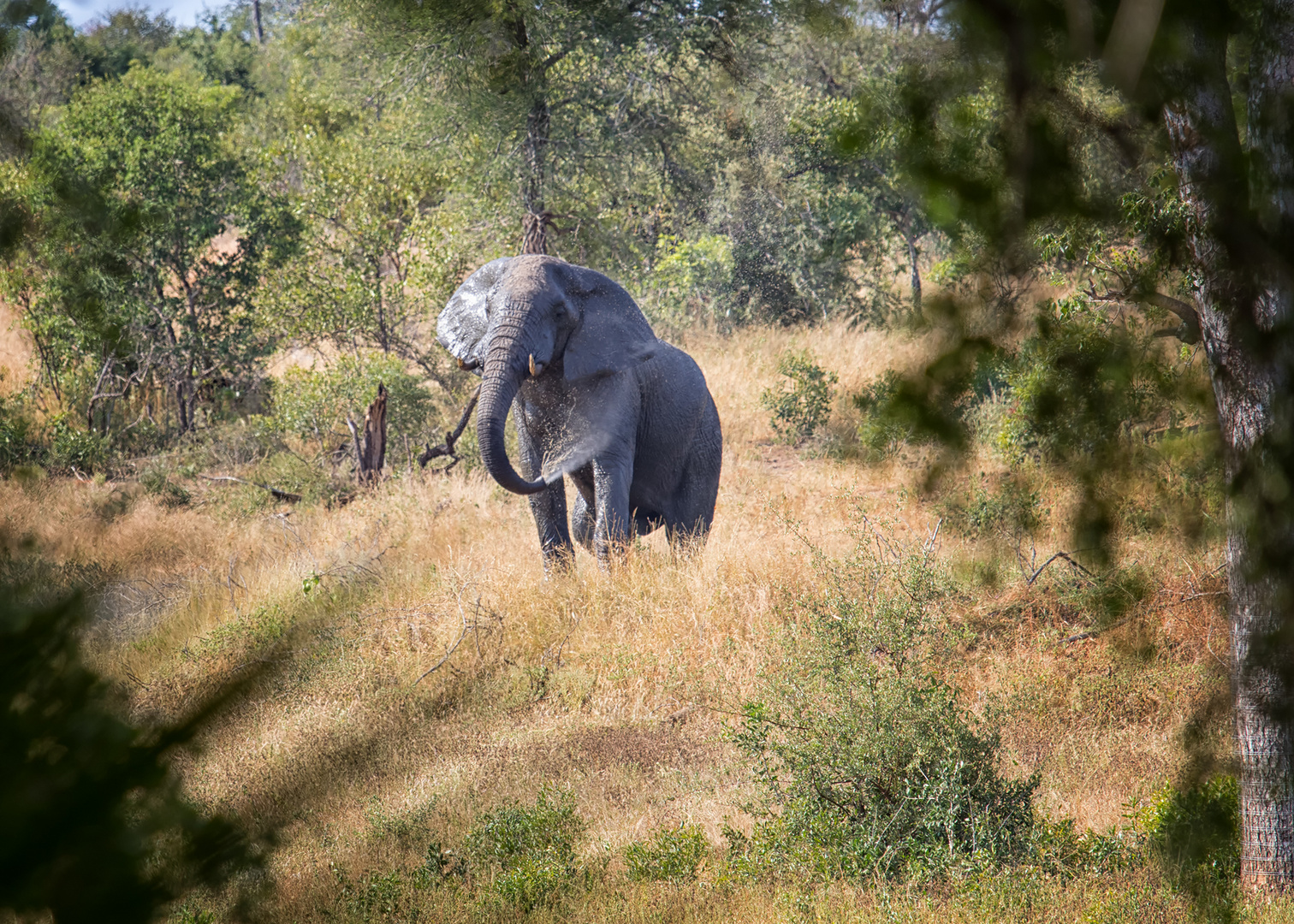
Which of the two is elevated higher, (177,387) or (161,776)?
(161,776)

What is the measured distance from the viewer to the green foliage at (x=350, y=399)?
40.8 feet

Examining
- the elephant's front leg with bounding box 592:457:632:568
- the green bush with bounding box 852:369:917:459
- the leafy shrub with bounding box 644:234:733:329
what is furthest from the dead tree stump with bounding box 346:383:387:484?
the green bush with bounding box 852:369:917:459

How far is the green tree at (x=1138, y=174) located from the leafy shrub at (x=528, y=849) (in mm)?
2860

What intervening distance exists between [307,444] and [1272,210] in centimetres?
1303

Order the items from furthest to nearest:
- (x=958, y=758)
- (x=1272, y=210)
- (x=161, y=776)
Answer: (x=958, y=758)
(x=1272, y=210)
(x=161, y=776)

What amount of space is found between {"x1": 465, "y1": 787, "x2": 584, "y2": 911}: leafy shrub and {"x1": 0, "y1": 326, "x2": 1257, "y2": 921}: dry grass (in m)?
0.13

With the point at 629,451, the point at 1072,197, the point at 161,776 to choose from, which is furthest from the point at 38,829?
the point at 629,451

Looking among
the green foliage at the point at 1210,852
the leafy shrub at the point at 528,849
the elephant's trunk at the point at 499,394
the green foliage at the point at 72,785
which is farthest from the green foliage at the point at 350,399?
the green foliage at the point at 72,785

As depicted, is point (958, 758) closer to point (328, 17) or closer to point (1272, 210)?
point (1272, 210)

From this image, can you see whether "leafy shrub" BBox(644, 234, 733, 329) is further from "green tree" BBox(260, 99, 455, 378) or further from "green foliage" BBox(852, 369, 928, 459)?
"green foliage" BBox(852, 369, 928, 459)

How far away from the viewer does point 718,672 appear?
634 cm

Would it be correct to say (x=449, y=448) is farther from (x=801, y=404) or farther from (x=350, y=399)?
(x=801, y=404)

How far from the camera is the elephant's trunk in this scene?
643cm

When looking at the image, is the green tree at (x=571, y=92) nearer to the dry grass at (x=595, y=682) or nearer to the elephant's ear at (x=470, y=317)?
the elephant's ear at (x=470, y=317)
